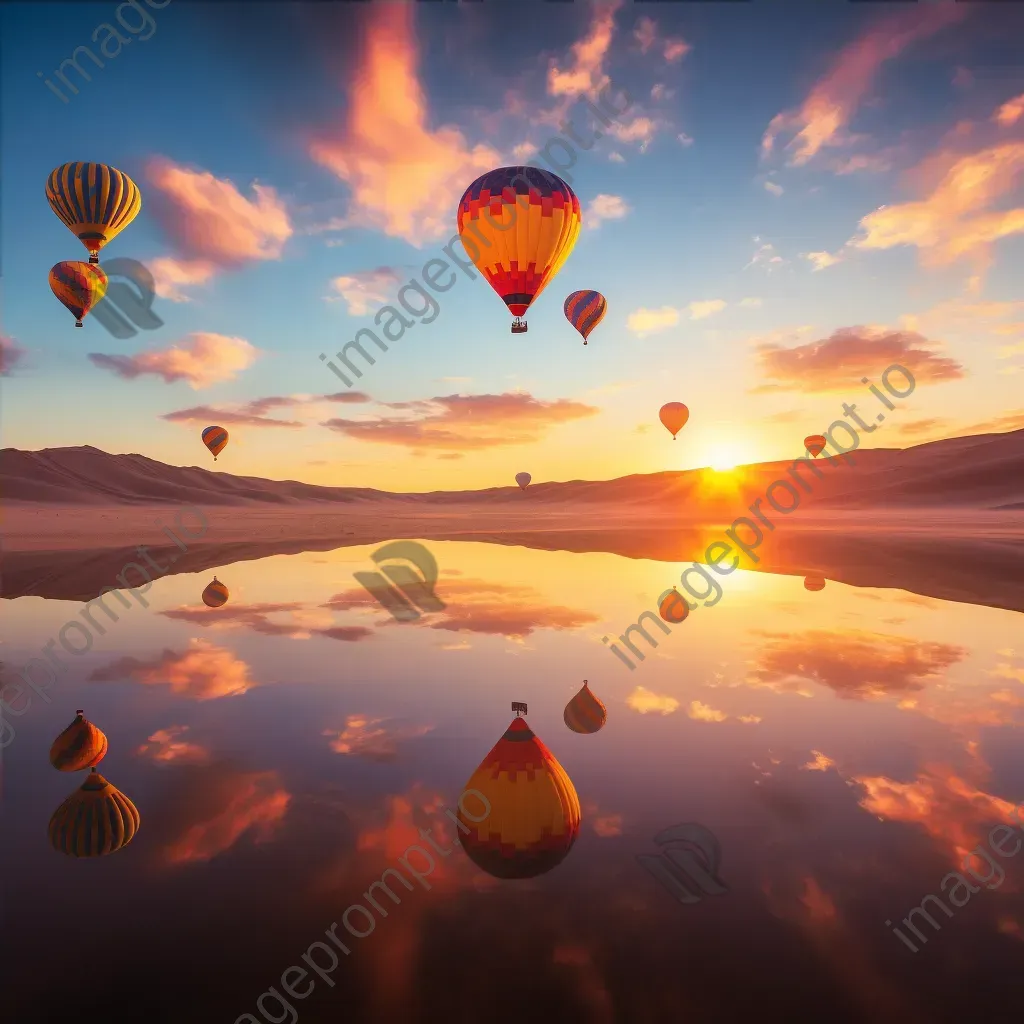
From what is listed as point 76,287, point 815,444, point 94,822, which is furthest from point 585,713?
point 815,444

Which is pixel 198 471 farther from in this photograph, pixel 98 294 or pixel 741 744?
pixel 741 744

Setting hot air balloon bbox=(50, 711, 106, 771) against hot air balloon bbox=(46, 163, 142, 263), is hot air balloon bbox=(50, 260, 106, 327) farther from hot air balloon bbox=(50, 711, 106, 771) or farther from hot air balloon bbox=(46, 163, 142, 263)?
hot air balloon bbox=(50, 711, 106, 771)

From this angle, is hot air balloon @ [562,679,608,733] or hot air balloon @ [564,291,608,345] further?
hot air balloon @ [564,291,608,345]

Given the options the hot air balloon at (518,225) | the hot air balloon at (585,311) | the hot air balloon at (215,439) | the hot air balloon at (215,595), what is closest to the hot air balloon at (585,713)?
the hot air balloon at (215,595)

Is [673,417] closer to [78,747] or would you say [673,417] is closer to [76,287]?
[76,287]

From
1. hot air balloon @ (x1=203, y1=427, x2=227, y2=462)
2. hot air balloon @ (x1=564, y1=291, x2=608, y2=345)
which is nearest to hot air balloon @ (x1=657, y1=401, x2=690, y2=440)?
hot air balloon @ (x1=564, y1=291, x2=608, y2=345)
